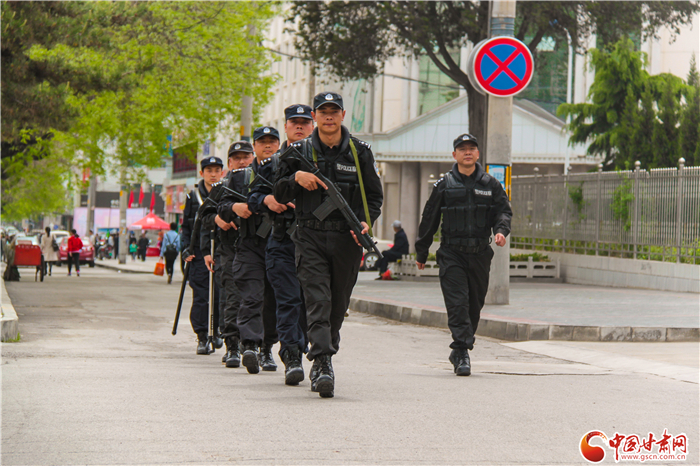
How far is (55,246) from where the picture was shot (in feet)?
101

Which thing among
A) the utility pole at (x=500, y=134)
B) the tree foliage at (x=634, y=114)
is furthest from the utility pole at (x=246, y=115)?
the utility pole at (x=500, y=134)

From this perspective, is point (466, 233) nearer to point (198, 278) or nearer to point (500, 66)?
point (198, 278)

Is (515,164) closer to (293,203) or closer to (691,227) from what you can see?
(691,227)

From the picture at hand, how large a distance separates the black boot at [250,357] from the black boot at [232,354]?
1.65ft

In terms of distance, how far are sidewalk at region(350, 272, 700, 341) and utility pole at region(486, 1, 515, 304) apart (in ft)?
1.08

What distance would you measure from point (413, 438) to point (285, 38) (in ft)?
172

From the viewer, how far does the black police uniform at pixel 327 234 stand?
6.23 m

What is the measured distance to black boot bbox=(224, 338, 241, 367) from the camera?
7902 millimetres

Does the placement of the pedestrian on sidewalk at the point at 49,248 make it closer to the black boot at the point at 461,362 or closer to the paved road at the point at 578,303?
the paved road at the point at 578,303

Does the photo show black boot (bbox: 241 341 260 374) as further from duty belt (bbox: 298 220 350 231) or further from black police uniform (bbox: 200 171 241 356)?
duty belt (bbox: 298 220 350 231)

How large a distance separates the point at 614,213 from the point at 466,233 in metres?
11.5

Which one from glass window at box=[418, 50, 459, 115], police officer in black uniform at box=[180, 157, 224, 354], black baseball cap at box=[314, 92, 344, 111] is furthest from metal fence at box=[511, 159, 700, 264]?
glass window at box=[418, 50, 459, 115]

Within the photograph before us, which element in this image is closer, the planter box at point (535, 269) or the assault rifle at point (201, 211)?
the assault rifle at point (201, 211)

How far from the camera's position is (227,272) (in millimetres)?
8227
